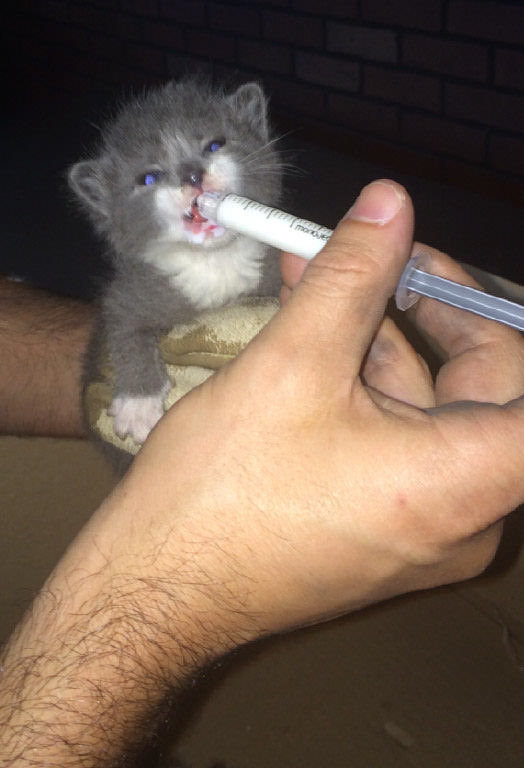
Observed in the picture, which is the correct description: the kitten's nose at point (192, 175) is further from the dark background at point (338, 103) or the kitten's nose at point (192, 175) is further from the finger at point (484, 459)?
the dark background at point (338, 103)

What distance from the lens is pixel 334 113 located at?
132 inches

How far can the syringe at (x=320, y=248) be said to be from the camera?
100cm

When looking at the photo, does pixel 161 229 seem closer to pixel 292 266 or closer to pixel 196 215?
pixel 196 215

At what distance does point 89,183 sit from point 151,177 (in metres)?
0.18

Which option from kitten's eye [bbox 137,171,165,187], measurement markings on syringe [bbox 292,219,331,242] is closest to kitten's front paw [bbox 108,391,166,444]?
kitten's eye [bbox 137,171,165,187]

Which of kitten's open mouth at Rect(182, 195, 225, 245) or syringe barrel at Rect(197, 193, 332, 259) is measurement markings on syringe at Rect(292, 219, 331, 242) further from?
kitten's open mouth at Rect(182, 195, 225, 245)

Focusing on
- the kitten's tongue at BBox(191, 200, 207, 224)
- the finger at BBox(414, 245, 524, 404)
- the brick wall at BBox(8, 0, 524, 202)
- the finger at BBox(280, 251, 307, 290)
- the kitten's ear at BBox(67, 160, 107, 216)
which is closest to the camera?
the finger at BBox(414, 245, 524, 404)

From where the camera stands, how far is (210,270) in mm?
1541

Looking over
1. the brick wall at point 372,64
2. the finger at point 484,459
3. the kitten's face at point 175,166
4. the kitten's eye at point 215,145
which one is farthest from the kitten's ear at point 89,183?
the brick wall at point 372,64

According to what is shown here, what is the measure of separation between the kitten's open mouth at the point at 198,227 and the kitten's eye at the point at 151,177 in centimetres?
16

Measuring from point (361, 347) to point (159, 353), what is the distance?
738 mm

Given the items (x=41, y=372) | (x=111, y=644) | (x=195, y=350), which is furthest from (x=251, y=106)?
(x=111, y=644)

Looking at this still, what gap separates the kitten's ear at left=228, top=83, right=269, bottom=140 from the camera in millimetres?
1702

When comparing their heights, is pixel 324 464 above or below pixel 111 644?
above
